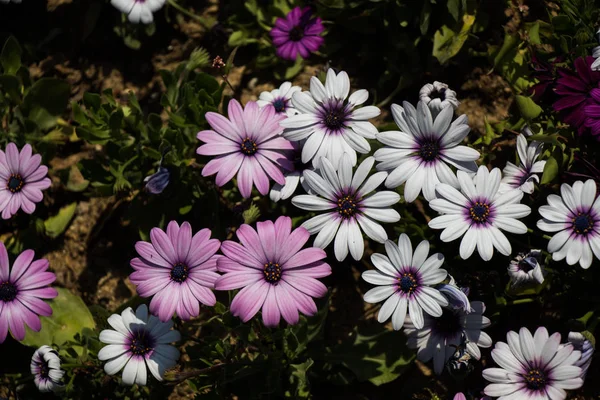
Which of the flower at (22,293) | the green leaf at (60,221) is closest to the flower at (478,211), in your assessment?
the flower at (22,293)

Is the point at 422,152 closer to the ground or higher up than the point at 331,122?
closer to the ground

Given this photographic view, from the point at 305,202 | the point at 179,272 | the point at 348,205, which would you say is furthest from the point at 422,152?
the point at 179,272

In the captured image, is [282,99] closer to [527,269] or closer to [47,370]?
[527,269]

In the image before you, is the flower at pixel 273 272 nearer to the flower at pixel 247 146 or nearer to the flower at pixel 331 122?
the flower at pixel 247 146

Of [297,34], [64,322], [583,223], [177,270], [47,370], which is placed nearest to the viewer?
[583,223]

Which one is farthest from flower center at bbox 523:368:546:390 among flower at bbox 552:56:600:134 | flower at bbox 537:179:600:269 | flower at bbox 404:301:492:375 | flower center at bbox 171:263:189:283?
flower center at bbox 171:263:189:283

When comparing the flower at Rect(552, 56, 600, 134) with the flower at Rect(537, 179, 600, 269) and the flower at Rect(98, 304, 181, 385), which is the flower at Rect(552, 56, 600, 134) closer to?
the flower at Rect(537, 179, 600, 269)
